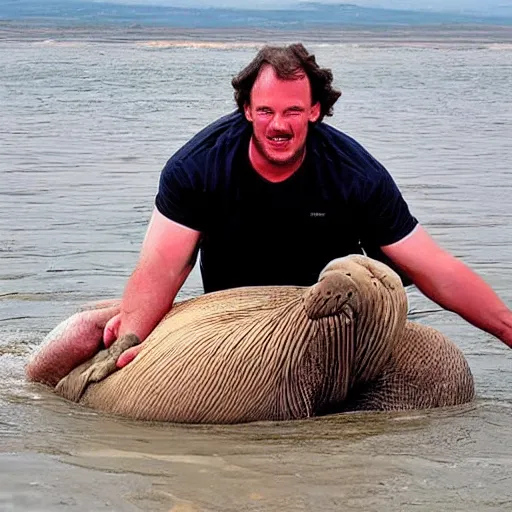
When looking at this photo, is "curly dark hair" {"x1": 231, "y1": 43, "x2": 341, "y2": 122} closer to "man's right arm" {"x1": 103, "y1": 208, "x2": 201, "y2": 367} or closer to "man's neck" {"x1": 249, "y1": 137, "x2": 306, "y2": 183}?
"man's neck" {"x1": 249, "y1": 137, "x2": 306, "y2": 183}

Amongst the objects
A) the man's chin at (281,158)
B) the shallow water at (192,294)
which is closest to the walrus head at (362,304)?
the shallow water at (192,294)

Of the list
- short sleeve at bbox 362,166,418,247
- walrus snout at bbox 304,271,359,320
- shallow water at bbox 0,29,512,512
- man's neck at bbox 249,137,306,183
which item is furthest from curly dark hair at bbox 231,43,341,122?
shallow water at bbox 0,29,512,512

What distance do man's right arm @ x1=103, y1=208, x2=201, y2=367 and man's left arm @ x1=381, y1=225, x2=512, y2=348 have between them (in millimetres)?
865

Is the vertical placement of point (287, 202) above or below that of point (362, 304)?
above

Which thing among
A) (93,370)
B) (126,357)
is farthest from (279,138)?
(93,370)

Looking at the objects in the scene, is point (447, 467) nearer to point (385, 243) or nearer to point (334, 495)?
point (334, 495)

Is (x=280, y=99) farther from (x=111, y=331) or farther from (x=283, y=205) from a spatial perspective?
(x=111, y=331)

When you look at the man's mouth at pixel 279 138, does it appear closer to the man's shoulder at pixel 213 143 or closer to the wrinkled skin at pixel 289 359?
the man's shoulder at pixel 213 143

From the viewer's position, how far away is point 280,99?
6145 millimetres

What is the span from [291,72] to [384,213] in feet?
2.29

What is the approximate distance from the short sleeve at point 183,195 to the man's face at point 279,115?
1.01 ft

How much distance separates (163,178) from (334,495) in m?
1.82

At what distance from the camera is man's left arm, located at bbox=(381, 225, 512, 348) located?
6.25m

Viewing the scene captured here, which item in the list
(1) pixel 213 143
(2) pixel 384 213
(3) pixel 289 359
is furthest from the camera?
(1) pixel 213 143
